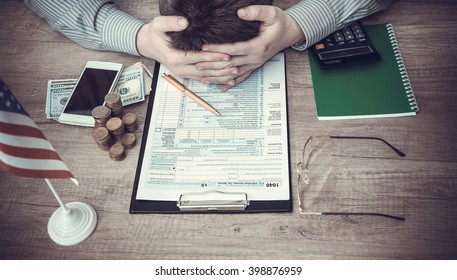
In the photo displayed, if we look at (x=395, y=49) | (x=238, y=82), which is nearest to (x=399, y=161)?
(x=395, y=49)

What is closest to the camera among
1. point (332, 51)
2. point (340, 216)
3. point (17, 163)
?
point (17, 163)

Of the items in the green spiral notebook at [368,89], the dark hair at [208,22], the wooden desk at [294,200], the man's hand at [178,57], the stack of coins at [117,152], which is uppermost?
the dark hair at [208,22]

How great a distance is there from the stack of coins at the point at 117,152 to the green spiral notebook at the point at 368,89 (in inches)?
19.5

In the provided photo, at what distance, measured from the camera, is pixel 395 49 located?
3.36 ft

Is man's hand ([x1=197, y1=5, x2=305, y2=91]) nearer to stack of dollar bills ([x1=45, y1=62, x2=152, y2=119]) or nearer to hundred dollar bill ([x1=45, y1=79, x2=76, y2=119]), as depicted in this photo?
stack of dollar bills ([x1=45, y1=62, x2=152, y2=119])

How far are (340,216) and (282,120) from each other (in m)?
0.27

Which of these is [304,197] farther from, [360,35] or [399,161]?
[360,35]

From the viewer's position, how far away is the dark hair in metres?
0.77

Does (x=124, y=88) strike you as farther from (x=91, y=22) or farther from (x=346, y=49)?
(x=346, y=49)

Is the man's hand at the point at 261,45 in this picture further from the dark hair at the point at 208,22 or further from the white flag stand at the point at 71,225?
the white flag stand at the point at 71,225

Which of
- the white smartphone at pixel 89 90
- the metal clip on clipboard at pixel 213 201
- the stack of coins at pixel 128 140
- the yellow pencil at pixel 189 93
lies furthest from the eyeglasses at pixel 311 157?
the white smartphone at pixel 89 90

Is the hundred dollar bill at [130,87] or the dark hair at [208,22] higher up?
the dark hair at [208,22]

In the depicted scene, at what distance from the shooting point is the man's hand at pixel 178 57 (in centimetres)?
91

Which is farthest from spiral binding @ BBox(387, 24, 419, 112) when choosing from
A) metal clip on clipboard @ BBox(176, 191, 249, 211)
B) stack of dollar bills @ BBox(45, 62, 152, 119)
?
stack of dollar bills @ BBox(45, 62, 152, 119)
